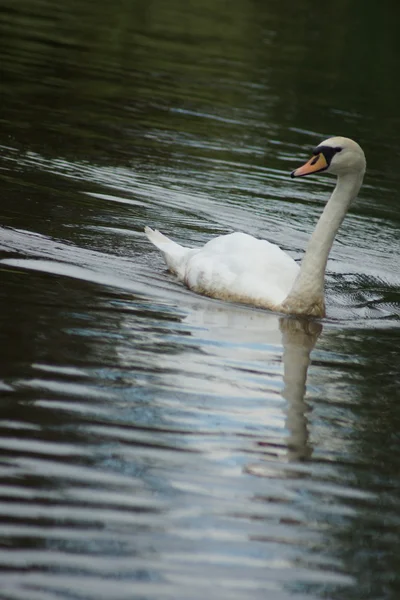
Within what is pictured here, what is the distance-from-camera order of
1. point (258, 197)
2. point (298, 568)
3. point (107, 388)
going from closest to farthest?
1. point (298, 568)
2. point (107, 388)
3. point (258, 197)

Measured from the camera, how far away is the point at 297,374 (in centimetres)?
738

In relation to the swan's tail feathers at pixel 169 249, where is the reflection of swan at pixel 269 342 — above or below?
below

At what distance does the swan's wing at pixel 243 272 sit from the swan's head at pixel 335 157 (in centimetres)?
67

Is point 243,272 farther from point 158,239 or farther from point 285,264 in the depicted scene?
point 158,239

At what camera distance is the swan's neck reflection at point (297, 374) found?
611cm

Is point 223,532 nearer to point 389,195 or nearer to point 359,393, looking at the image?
point 359,393

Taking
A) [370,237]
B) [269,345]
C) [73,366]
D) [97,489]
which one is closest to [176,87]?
[370,237]

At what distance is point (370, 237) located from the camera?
482 inches

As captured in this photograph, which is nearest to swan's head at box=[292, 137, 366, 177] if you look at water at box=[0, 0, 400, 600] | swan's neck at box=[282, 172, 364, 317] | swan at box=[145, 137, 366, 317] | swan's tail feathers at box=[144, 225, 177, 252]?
swan at box=[145, 137, 366, 317]

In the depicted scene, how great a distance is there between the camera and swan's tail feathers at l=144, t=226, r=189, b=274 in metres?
9.63

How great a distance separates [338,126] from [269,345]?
11.9 metres

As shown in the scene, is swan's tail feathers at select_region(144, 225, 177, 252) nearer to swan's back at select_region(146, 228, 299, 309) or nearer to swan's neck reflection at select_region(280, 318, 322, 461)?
swan's back at select_region(146, 228, 299, 309)

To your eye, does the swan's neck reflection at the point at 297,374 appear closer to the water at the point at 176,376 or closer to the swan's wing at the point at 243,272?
the water at the point at 176,376

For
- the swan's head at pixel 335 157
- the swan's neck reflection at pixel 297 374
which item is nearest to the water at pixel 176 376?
the swan's neck reflection at pixel 297 374
